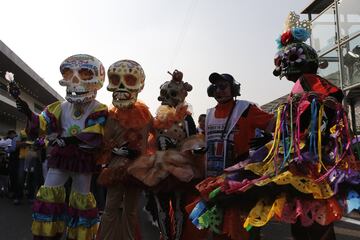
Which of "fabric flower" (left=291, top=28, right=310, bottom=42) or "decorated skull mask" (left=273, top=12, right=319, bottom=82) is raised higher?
"fabric flower" (left=291, top=28, right=310, bottom=42)

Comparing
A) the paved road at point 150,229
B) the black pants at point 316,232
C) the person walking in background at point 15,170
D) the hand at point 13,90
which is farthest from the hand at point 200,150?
the person walking in background at point 15,170

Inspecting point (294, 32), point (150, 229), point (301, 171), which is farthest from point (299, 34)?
point (150, 229)

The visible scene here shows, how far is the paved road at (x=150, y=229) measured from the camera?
18.8 ft

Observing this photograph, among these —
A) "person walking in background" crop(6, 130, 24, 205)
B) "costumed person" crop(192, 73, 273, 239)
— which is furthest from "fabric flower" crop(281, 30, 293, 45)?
"person walking in background" crop(6, 130, 24, 205)

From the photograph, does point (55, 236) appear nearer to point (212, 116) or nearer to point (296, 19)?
point (212, 116)

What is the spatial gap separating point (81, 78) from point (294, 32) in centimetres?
214

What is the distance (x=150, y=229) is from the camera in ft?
21.3

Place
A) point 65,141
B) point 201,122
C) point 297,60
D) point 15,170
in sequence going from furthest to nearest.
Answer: point 15,170
point 201,122
point 65,141
point 297,60

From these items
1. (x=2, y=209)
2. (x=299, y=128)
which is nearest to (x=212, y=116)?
(x=299, y=128)

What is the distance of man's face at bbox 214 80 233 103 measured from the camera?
427 centimetres

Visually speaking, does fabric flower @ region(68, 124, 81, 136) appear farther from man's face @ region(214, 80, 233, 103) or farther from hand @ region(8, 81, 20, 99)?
man's face @ region(214, 80, 233, 103)

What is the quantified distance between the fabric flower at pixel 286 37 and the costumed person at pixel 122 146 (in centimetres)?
161

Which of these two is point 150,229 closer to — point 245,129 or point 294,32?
point 245,129

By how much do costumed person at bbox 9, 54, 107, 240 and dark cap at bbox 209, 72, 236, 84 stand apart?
1.15 metres
